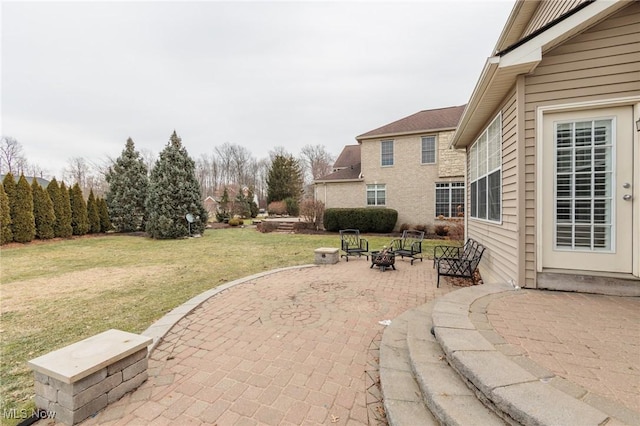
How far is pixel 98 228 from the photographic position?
16344 mm

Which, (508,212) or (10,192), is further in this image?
(10,192)

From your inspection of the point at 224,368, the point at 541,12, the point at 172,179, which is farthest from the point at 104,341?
the point at 172,179

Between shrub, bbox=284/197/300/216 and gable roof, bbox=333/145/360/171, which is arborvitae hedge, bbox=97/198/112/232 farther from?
gable roof, bbox=333/145/360/171

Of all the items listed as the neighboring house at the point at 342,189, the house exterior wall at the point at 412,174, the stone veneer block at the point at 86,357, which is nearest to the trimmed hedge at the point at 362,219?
the house exterior wall at the point at 412,174

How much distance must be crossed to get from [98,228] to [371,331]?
19.5 metres

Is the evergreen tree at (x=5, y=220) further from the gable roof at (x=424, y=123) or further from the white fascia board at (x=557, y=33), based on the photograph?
the white fascia board at (x=557, y=33)

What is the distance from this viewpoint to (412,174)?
1606cm

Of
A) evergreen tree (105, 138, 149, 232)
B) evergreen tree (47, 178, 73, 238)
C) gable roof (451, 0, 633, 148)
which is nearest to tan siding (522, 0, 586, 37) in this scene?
gable roof (451, 0, 633, 148)

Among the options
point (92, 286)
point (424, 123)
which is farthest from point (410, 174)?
point (92, 286)

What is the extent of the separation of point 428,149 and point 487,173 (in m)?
11.0

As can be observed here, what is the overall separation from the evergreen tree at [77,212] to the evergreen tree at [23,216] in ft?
7.12

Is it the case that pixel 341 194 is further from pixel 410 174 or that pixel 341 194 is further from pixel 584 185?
pixel 584 185

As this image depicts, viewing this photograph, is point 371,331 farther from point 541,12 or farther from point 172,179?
point 172,179

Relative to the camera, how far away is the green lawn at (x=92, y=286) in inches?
129
